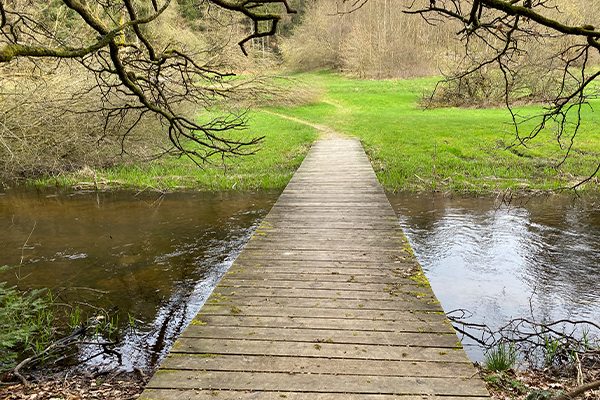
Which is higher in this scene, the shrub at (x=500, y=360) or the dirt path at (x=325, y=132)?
the dirt path at (x=325, y=132)

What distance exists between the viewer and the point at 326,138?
660 inches

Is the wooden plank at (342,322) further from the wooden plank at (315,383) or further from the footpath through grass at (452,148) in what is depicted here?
the footpath through grass at (452,148)

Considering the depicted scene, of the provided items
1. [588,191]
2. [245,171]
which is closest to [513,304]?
[588,191]

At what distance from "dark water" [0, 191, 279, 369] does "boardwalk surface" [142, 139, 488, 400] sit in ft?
3.93

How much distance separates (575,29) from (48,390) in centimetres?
507

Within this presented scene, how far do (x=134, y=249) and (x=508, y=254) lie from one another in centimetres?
631

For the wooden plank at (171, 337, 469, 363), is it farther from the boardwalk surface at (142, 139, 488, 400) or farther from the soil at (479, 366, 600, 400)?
the soil at (479, 366, 600, 400)

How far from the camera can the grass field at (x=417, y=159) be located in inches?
459

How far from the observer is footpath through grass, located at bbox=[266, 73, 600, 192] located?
11492mm

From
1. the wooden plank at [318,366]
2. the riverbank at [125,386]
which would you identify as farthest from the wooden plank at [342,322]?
the riverbank at [125,386]

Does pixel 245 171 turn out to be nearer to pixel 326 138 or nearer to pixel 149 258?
pixel 326 138

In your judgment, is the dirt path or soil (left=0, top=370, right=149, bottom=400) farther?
the dirt path

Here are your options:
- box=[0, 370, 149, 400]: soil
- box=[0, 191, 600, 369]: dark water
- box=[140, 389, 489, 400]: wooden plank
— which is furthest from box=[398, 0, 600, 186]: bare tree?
box=[0, 370, 149, 400]: soil

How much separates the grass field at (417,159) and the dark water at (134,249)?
1258 millimetres
